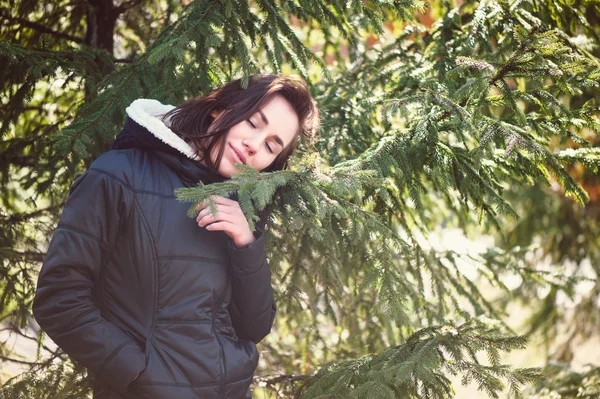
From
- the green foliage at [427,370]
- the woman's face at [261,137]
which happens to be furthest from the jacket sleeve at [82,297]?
the green foliage at [427,370]

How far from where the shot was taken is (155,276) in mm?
1787

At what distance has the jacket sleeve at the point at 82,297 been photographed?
66.5 inches

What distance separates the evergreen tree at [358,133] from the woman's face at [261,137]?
12 centimetres

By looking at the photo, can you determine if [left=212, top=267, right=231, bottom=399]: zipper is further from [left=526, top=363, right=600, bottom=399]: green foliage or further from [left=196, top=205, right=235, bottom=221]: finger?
[left=526, top=363, right=600, bottom=399]: green foliage

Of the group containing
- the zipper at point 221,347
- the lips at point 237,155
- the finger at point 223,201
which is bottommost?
the zipper at point 221,347

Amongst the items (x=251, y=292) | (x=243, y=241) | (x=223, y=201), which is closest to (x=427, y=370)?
(x=251, y=292)

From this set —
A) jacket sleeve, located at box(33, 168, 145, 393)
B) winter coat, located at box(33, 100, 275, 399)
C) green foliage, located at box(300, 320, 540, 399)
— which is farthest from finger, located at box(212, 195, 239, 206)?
green foliage, located at box(300, 320, 540, 399)

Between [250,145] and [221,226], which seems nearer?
[221,226]

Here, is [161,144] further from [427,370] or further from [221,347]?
[427,370]

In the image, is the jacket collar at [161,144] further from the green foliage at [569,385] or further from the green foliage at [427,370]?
the green foliage at [569,385]

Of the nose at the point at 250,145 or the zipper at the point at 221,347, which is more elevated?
the nose at the point at 250,145

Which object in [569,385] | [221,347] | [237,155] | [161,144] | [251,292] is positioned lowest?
[569,385]

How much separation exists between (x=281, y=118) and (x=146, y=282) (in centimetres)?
74

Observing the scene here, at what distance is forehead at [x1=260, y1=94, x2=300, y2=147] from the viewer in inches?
83.0
